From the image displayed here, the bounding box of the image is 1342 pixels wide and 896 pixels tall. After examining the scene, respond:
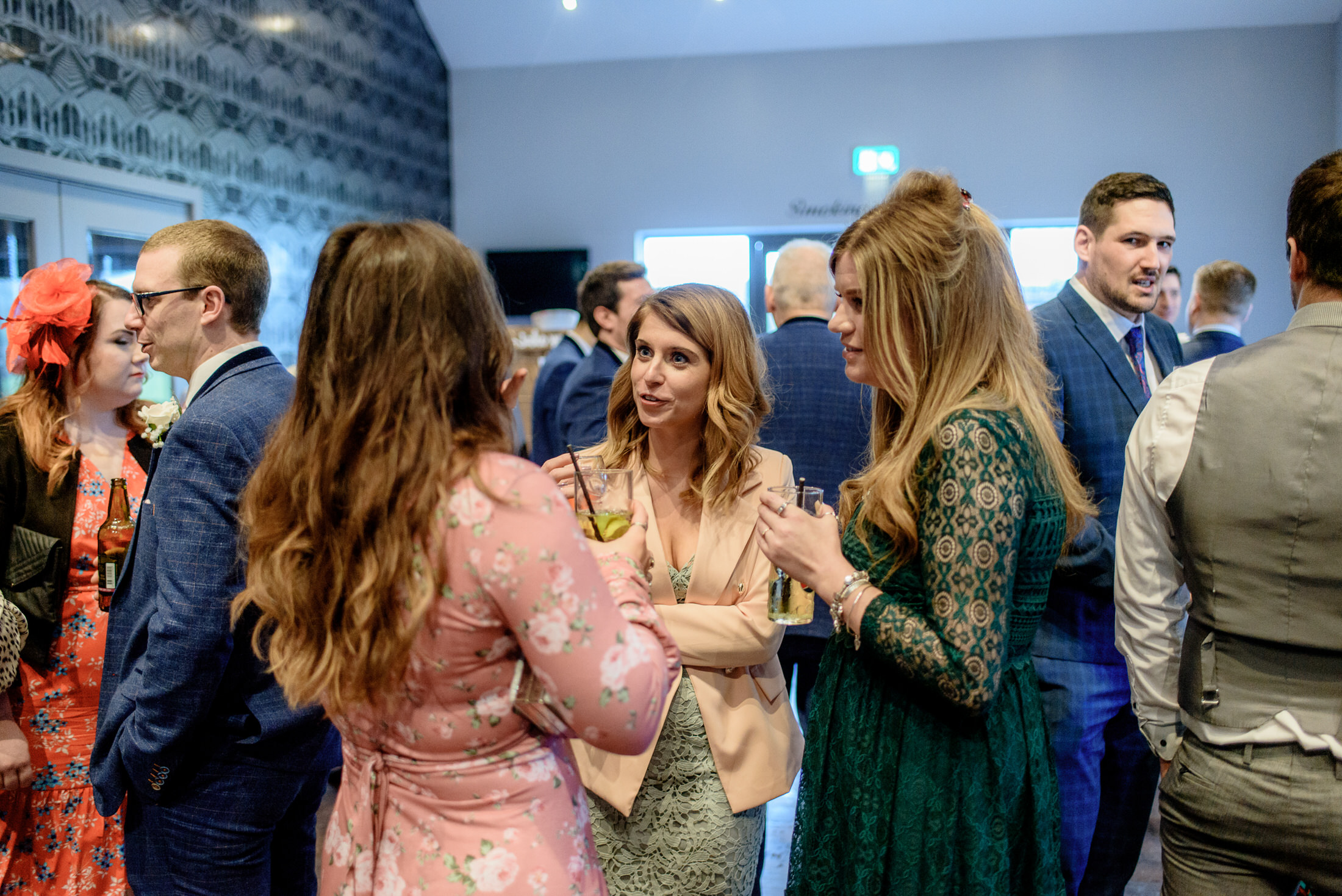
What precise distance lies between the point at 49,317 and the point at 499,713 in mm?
1622

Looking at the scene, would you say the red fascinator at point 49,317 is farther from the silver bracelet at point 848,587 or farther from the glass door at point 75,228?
the glass door at point 75,228

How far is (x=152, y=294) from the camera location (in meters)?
1.78

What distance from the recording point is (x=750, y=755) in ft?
5.44

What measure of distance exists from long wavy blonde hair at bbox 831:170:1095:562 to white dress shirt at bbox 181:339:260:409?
1.18 meters

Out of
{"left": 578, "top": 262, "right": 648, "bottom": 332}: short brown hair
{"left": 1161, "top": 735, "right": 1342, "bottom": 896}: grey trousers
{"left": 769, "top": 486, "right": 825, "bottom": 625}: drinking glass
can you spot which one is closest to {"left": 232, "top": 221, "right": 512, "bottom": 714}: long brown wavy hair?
{"left": 769, "top": 486, "right": 825, "bottom": 625}: drinking glass

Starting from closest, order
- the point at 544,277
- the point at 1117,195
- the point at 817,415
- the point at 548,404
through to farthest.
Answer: the point at 1117,195 < the point at 817,415 < the point at 548,404 < the point at 544,277

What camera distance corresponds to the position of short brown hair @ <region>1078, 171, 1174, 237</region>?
238 cm

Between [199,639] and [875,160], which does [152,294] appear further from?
[875,160]

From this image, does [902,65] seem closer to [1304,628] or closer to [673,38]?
[673,38]

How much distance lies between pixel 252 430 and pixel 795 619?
3.22 ft

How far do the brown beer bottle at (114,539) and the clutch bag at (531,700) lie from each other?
1188mm

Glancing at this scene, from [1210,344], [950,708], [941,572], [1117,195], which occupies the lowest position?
[950,708]

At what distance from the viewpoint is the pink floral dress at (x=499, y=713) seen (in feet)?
3.15

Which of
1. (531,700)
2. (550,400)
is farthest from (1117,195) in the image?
(550,400)
